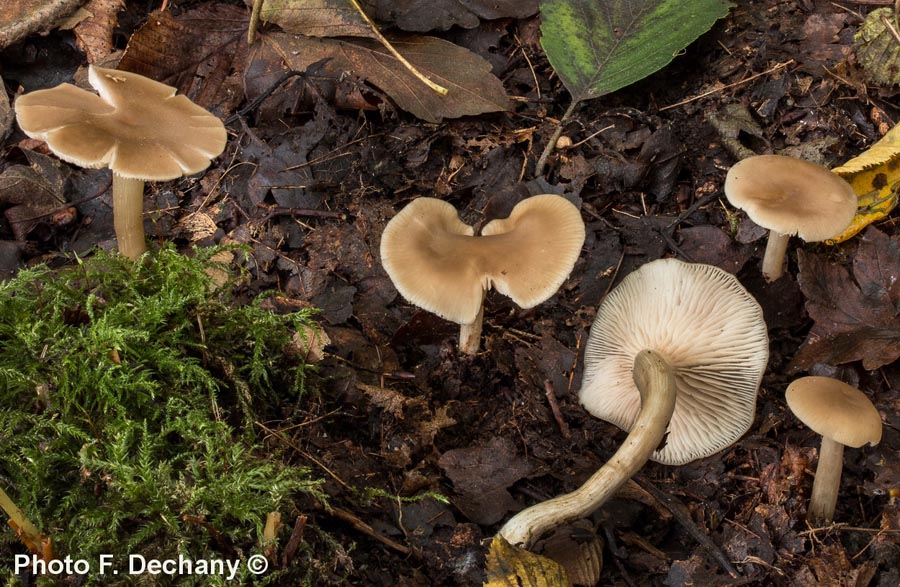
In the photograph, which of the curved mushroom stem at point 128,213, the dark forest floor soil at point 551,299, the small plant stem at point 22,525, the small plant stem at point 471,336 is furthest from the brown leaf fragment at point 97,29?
the small plant stem at point 22,525

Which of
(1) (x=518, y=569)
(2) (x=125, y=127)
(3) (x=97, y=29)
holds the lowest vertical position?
(1) (x=518, y=569)

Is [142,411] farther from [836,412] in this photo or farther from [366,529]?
[836,412]

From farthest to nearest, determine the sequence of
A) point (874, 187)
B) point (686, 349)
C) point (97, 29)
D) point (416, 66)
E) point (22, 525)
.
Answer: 1. point (97, 29)
2. point (416, 66)
3. point (874, 187)
4. point (686, 349)
5. point (22, 525)

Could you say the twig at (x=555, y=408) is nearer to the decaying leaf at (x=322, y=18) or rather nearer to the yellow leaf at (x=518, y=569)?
the yellow leaf at (x=518, y=569)

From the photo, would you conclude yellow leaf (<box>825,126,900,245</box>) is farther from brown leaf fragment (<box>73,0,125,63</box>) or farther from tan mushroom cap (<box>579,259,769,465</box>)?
brown leaf fragment (<box>73,0,125,63</box>)

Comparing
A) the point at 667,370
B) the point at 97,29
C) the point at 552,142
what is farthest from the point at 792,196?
the point at 97,29

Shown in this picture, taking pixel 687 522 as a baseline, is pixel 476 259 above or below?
above
